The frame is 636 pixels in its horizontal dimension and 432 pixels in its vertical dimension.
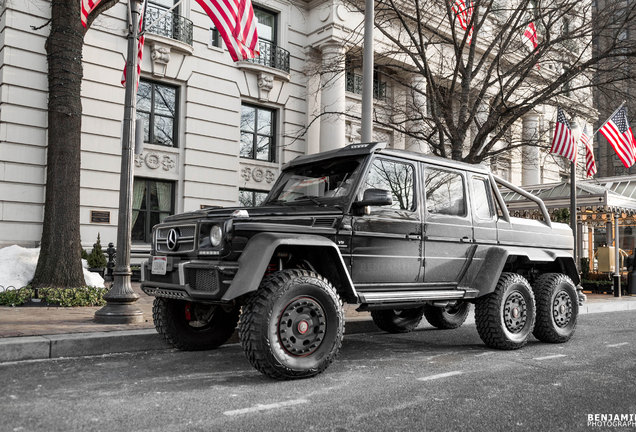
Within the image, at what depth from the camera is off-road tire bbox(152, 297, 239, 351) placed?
19.4ft

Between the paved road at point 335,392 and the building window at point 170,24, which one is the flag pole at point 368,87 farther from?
the building window at point 170,24

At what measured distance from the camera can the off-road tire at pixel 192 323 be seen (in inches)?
233

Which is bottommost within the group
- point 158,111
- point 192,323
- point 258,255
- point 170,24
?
point 192,323

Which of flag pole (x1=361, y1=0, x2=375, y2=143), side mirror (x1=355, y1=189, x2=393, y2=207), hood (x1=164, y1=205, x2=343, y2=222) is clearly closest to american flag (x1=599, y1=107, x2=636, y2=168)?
flag pole (x1=361, y1=0, x2=375, y2=143)

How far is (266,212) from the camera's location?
5.39 m

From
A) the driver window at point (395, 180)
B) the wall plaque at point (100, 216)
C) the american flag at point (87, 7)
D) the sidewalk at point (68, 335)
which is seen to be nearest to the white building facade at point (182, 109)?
the wall plaque at point (100, 216)

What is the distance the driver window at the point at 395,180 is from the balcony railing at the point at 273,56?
1561cm

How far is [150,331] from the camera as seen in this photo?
261 inches

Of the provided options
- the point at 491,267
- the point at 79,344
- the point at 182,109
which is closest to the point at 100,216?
the point at 182,109

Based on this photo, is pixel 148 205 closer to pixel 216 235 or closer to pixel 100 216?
pixel 100 216

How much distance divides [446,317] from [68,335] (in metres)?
5.28

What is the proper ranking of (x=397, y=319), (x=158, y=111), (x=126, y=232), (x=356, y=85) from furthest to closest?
(x=356, y=85) < (x=158, y=111) < (x=397, y=319) < (x=126, y=232)

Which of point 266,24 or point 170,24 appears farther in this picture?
point 266,24

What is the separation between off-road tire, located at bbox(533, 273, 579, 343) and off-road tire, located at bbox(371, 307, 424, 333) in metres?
1.63
